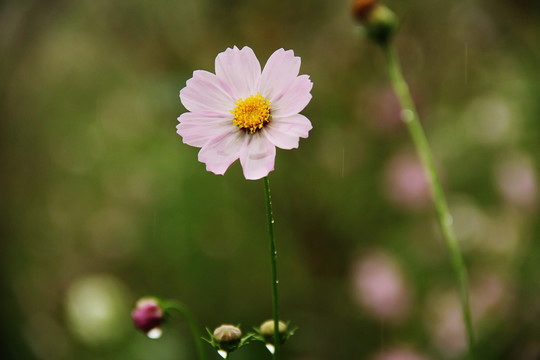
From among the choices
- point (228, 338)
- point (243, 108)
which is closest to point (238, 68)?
point (243, 108)

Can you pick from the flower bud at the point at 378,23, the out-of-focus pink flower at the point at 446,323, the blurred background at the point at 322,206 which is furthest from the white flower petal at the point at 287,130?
the out-of-focus pink flower at the point at 446,323

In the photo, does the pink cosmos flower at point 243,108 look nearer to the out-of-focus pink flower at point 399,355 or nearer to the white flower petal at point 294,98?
the white flower petal at point 294,98

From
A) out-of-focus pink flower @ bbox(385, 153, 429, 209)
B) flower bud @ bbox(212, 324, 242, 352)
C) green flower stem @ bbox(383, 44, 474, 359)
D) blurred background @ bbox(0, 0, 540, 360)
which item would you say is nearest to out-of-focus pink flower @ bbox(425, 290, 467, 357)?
blurred background @ bbox(0, 0, 540, 360)

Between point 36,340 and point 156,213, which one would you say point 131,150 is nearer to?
point 156,213

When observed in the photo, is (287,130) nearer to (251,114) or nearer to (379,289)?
(251,114)

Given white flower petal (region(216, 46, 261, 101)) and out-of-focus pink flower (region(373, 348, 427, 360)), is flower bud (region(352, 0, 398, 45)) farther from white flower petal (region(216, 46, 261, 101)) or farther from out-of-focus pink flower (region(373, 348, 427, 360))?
out-of-focus pink flower (region(373, 348, 427, 360))

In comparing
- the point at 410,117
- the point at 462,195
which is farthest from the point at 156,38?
the point at 410,117
